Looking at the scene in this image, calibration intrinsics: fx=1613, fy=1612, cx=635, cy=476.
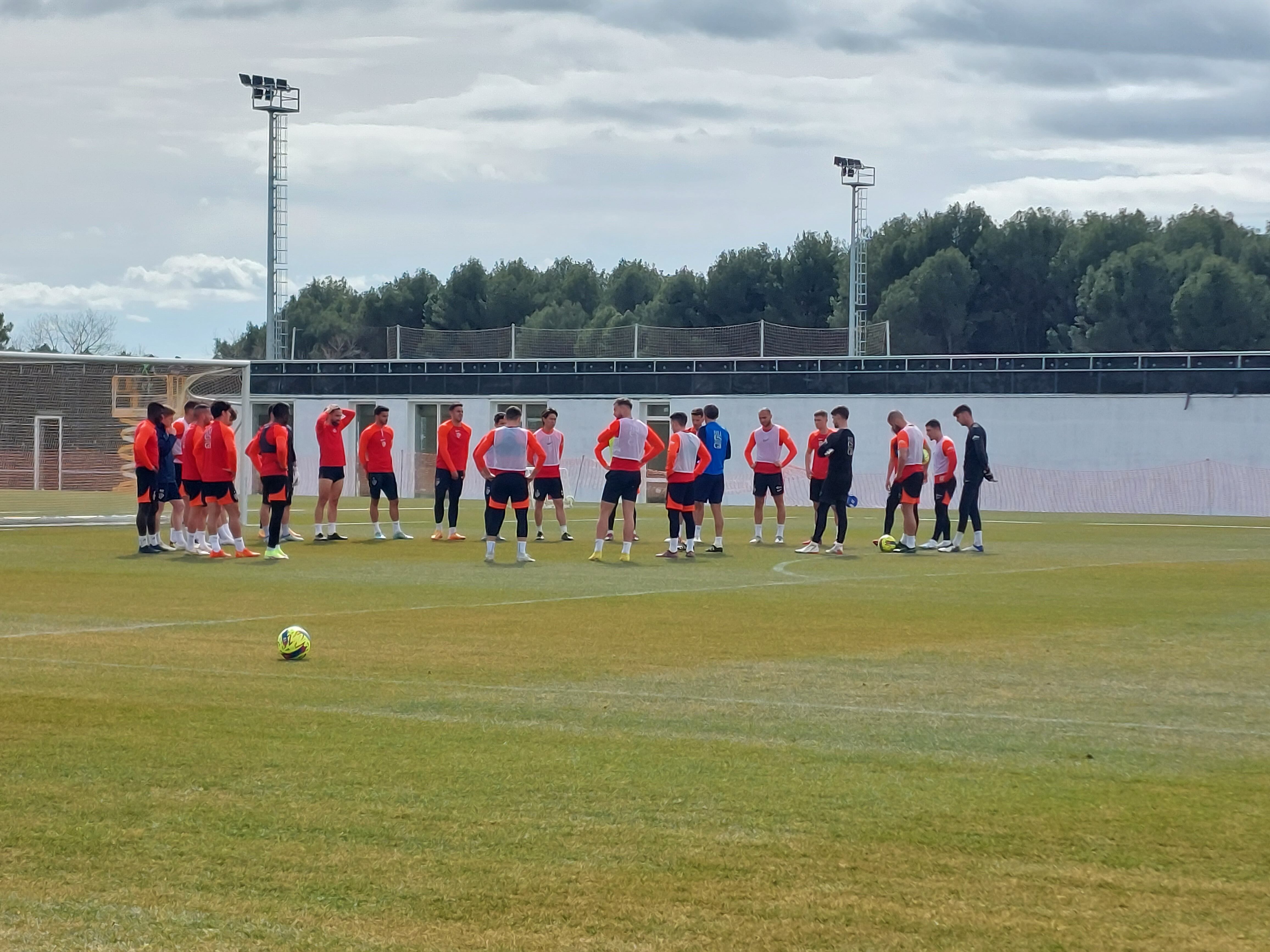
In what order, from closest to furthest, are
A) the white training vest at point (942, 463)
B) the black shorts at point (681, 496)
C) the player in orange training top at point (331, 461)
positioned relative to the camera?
1. the black shorts at point (681, 496)
2. the white training vest at point (942, 463)
3. the player in orange training top at point (331, 461)

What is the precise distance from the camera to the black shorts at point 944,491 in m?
22.1

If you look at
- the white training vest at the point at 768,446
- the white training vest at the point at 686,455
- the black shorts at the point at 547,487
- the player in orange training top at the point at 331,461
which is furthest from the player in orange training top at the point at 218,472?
the white training vest at the point at 768,446

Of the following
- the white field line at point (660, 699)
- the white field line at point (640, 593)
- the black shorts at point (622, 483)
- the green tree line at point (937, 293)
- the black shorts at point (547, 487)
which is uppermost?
the green tree line at point (937, 293)

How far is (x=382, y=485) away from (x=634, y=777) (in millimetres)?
17531

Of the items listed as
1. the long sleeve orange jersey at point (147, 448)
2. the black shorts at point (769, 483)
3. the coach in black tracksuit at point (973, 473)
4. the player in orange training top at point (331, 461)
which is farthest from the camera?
the player in orange training top at point (331, 461)

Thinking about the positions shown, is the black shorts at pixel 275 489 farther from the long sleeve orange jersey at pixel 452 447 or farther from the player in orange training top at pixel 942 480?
the player in orange training top at pixel 942 480

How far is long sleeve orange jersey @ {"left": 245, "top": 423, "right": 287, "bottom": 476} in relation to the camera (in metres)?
20.6

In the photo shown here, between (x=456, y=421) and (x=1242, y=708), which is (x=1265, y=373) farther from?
(x=1242, y=708)

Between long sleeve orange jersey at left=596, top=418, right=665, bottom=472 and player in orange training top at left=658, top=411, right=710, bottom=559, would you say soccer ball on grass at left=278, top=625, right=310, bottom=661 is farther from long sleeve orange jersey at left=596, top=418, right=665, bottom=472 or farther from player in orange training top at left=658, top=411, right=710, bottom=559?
player in orange training top at left=658, top=411, right=710, bottom=559

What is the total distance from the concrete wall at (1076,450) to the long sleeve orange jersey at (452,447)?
752 inches

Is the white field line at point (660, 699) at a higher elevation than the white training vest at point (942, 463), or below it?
below

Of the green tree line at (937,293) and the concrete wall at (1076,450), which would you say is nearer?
the concrete wall at (1076,450)

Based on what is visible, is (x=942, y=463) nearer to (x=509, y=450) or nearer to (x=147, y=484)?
(x=509, y=450)

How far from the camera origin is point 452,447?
2439 cm
